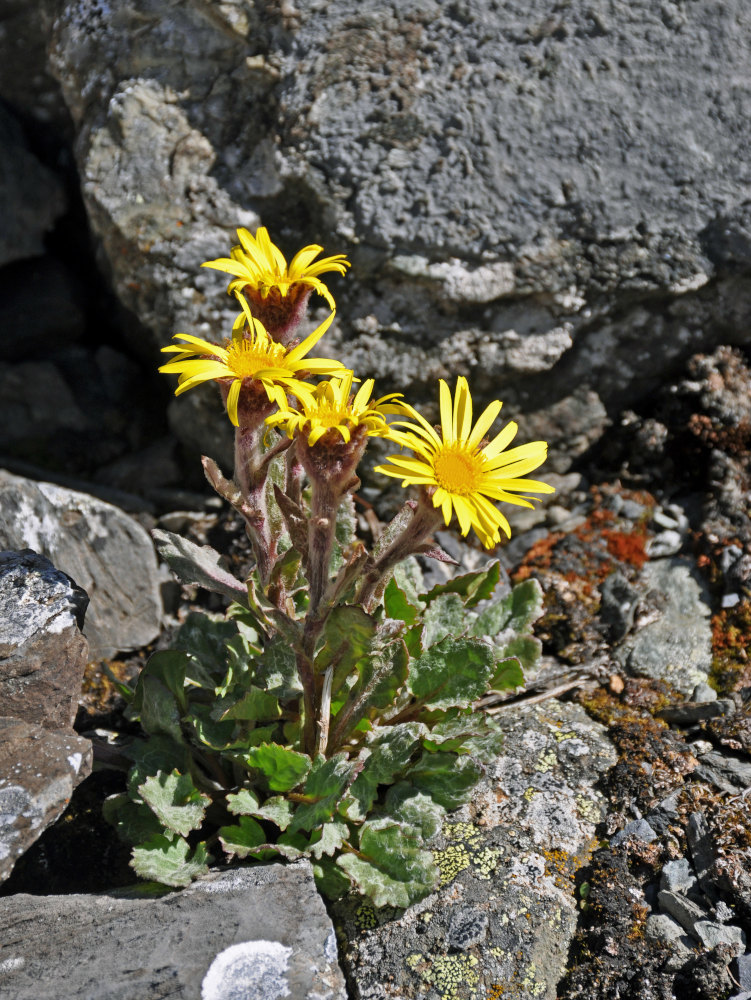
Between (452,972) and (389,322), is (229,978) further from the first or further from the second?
(389,322)

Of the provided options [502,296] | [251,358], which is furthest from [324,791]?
[502,296]

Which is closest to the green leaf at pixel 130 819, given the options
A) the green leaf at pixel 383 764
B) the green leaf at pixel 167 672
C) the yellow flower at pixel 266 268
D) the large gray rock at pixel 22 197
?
the green leaf at pixel 167 672

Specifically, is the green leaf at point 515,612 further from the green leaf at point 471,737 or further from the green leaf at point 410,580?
the green leaf at point 471,737

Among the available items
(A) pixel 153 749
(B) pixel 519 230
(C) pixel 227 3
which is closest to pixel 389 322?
(B) pixel 519 230

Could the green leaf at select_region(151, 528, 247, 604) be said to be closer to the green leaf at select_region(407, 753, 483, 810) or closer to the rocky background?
the rocky background

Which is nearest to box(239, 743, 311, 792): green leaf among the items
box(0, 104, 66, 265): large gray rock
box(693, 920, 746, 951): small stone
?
box(693, 920, 746, 951): small stone
